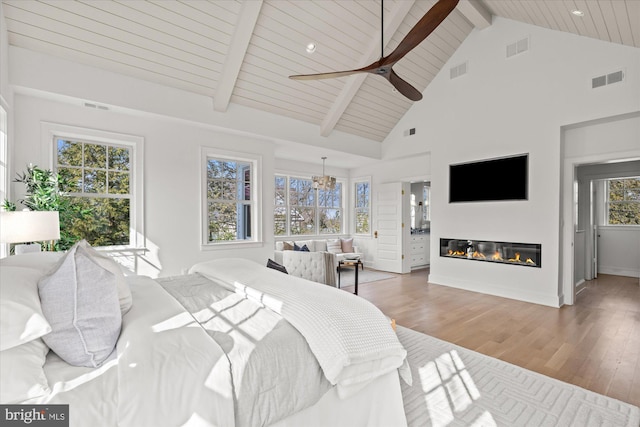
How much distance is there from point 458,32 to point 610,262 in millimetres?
5798

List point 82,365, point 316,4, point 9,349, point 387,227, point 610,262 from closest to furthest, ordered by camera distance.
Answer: point 9,349 → point 82,365 → point 316,4 → point 610,262 → point 387,227

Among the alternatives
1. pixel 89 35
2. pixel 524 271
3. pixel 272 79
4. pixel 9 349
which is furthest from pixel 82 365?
pixel 524 271

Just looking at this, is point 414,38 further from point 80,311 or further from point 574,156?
point 574,156

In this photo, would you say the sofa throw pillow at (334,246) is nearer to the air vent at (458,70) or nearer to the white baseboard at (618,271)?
the air vent at (458,70)

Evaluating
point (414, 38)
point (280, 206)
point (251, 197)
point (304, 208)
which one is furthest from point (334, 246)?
point (414, 38)

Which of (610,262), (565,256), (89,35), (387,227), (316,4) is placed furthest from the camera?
(387,227)

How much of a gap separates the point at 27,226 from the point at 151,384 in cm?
204

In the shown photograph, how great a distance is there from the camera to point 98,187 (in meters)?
4.03

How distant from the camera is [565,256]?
4586mm

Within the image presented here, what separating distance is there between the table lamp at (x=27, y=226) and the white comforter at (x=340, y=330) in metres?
1.76

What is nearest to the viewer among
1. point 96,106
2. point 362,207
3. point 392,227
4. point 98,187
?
point 96,106

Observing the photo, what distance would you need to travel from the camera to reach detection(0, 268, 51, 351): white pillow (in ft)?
3.27

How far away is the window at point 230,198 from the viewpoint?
4988 mm

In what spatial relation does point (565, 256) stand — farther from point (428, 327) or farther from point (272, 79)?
point (272, 79)
